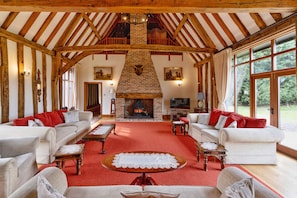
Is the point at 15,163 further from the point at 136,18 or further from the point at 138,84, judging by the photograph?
the point at 138,84

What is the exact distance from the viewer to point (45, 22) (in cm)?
643

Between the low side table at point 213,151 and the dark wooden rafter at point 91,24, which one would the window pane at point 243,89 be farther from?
the dark wooden rafter at point 91,24

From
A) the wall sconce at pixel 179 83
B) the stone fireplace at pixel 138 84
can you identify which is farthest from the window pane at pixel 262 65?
the wall sconce at pixel 179 83

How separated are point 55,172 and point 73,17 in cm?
668

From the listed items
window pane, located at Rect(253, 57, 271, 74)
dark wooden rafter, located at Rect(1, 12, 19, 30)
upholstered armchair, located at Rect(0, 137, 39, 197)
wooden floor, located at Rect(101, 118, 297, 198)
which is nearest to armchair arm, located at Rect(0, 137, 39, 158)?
upholstered armchair, located at Rect(0, 137, 39, 197)

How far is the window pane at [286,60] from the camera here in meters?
4.75

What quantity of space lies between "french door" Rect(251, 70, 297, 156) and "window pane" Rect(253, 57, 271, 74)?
0.16 meters

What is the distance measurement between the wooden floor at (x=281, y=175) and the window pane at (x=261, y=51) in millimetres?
2793

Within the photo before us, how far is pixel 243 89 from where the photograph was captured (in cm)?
707

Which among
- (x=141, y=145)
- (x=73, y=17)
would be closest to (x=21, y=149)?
(x=141, y=145)

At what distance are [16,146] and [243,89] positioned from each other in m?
6.47

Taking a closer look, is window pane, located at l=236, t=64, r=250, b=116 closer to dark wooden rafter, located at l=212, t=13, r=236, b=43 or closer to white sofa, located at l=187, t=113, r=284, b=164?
dark wooden rafter, located at l=212, t=13, r=236, b=43

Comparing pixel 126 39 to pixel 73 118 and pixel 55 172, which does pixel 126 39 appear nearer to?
pixel 73 118

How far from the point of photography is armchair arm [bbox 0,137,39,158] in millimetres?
3338
